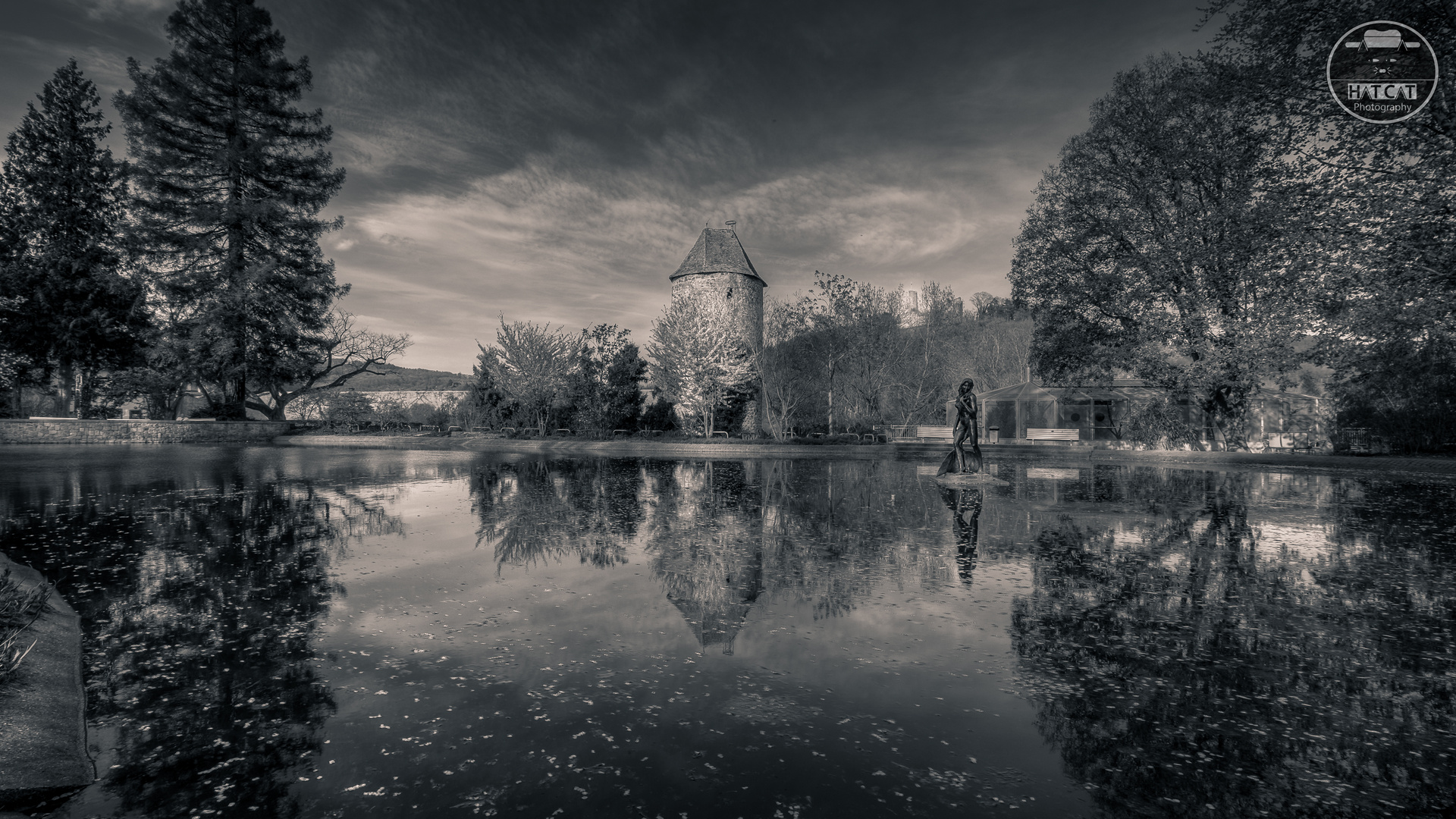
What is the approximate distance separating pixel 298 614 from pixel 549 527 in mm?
3775

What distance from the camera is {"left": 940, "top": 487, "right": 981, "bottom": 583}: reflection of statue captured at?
21.1 feet

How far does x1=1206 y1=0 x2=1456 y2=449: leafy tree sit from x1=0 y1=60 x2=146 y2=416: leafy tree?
143 feet

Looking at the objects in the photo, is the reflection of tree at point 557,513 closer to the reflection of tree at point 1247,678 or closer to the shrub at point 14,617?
the shrub at point 14,617

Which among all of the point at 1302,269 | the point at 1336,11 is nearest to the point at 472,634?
the point at 1336,11

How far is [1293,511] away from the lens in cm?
995

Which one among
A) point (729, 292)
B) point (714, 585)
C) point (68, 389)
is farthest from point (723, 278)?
point (714, 585)

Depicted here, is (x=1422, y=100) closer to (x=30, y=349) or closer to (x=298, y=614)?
(x=298, y=614)

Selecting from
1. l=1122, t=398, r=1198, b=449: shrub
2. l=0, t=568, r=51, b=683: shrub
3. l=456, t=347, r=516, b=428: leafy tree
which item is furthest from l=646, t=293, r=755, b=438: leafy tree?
l=0, t=568, r=51, b=683: shrub

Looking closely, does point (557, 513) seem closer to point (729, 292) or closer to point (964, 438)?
point (964, 438)

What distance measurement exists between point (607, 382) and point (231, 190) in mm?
20141

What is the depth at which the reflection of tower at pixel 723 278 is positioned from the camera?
45781mm

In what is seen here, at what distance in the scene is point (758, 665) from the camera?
3846 mm

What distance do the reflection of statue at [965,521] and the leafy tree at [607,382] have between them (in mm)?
22427

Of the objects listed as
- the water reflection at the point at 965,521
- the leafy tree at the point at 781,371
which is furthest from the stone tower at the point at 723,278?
the water reflection at the point at 965,521
